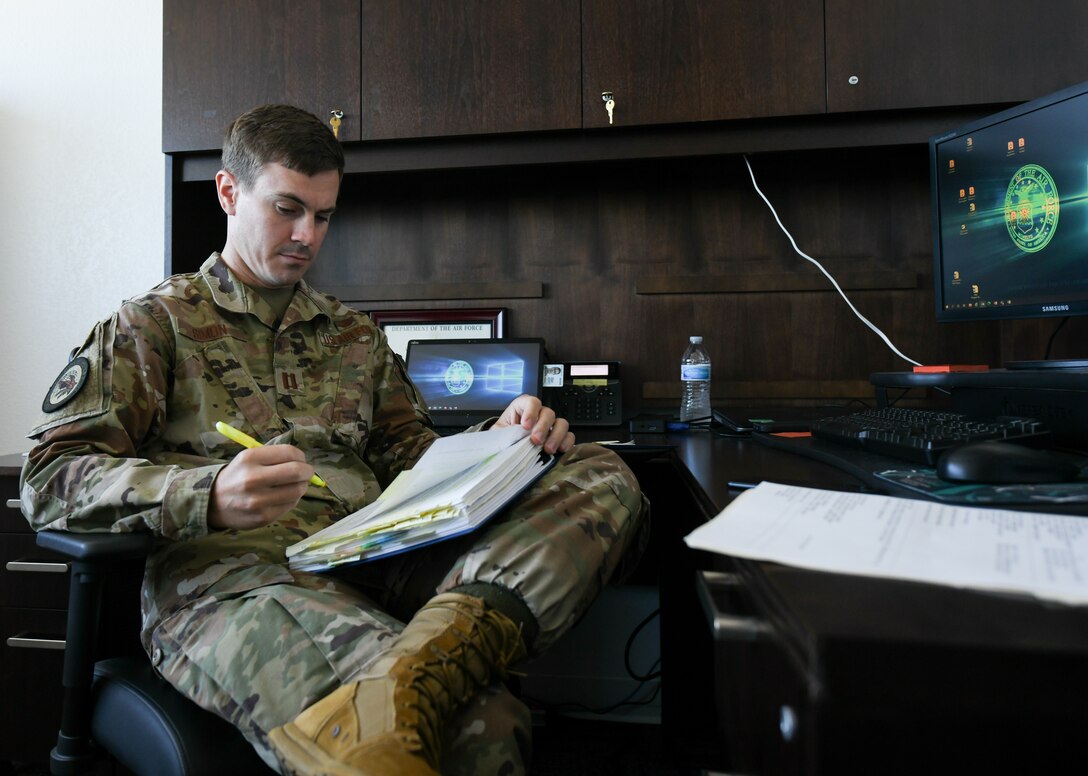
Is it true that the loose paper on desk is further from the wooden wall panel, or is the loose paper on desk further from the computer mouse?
the wooden wall panel

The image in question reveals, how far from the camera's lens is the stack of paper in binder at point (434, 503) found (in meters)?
0.75

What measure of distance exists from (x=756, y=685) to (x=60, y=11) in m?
2.37

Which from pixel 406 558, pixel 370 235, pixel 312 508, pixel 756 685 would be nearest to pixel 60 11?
pixel 370 235

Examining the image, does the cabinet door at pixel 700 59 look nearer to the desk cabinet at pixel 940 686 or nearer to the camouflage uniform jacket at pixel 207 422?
the camouflage uniform jacket at pixel 207 422

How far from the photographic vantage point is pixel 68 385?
2.91 feet

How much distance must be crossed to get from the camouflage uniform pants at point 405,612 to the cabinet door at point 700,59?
0.87 meters

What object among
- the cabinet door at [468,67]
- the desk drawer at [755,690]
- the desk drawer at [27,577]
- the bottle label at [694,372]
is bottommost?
the desk drawer at [27,577]

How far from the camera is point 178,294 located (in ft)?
3.38

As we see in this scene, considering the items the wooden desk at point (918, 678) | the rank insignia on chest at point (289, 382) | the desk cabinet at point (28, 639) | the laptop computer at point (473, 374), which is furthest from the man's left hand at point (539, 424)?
the desk cabinet at point (28, 639)

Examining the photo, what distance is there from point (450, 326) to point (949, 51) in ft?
3.94

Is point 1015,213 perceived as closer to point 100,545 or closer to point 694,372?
point 694,372

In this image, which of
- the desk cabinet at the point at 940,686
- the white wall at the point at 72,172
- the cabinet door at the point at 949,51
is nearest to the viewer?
the desk cabinet at the point at 940,686

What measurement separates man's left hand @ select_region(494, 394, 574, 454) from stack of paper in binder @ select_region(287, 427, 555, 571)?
2.8 inches

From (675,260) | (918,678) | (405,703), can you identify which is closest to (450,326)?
(675,260)
